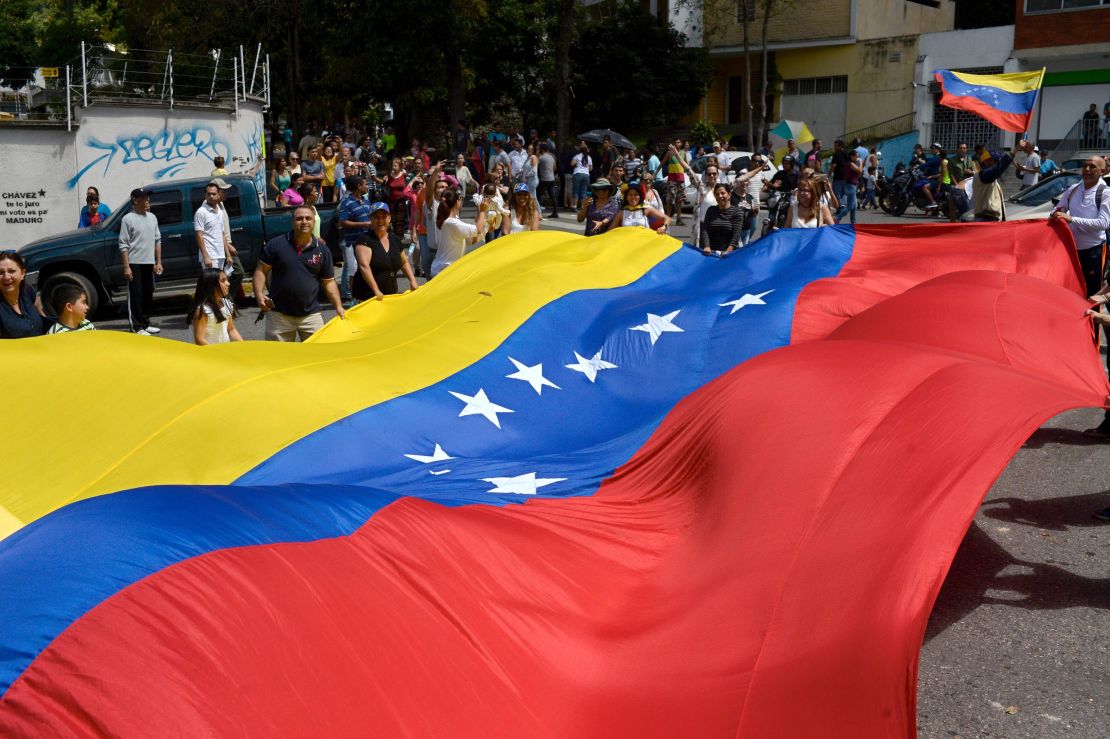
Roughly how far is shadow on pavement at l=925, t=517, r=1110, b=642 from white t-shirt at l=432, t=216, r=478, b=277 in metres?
6.64

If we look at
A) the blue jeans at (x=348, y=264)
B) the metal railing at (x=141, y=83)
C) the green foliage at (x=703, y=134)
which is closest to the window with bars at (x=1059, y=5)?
the green foliage at (x=703, y=134)

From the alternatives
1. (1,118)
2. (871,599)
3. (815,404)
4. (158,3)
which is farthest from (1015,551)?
(158,3)

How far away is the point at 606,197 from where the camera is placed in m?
13.8

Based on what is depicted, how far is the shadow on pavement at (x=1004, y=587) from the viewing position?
225 inches

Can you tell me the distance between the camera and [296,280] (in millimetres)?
8664

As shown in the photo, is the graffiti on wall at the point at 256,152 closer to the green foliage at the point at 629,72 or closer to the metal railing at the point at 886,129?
the green foliage at the point at 629,72

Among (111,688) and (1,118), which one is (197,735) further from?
(1,118)

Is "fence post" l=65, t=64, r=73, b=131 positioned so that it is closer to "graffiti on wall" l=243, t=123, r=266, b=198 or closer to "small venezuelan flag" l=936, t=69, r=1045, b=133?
"graffiti on wall" l=243, t=123, r=266, b=198

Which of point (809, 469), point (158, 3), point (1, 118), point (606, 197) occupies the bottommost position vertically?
point (809, 469)

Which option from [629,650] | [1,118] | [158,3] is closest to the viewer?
[629,650]

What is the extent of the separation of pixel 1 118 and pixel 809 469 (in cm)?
1967

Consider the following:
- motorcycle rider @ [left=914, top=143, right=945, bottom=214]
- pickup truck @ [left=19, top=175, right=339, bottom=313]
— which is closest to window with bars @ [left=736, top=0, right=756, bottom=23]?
motorcycle rider @ [left=914, top=143, right=945, bottom=214]

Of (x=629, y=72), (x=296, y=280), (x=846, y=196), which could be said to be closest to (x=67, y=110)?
(x=296, y=280)

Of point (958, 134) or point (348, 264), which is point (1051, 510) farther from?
point (958, 134)
